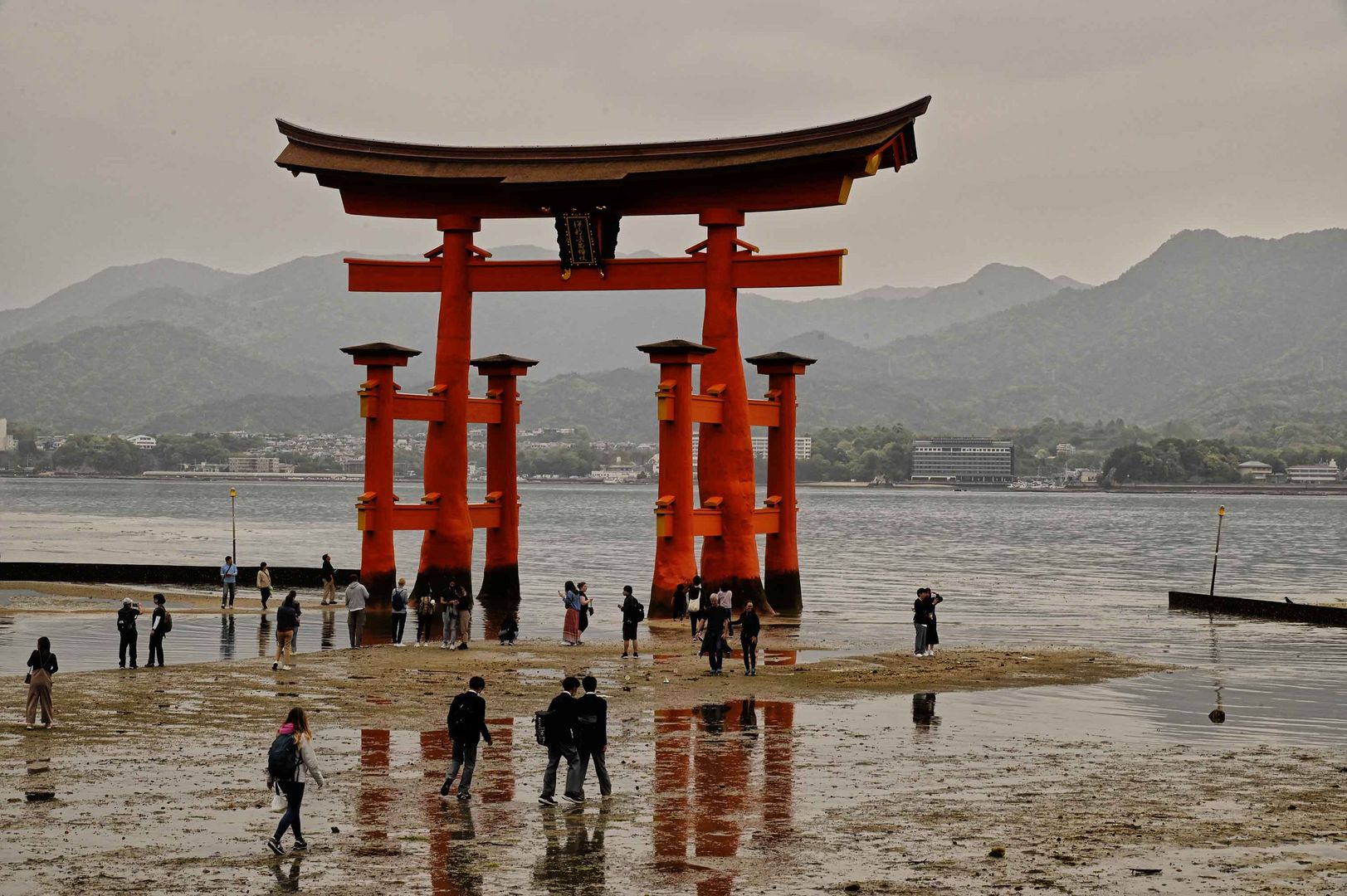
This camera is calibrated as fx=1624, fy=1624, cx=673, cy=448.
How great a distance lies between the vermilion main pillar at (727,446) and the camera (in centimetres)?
3994

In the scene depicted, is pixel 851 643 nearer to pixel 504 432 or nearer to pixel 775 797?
pixel 504 432

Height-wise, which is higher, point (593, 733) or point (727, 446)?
point (727, 446)

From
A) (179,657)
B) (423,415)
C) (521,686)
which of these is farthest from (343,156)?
(521,686)

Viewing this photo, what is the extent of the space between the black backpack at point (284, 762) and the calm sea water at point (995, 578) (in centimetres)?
1316

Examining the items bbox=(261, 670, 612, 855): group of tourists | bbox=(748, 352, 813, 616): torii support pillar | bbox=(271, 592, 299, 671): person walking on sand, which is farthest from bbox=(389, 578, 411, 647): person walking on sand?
bbox=(261, 670, 612, 855): group of tourists

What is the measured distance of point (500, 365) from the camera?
151ft

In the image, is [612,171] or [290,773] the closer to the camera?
[290,773]

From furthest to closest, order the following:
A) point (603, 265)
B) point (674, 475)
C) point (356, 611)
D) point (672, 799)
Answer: point (603, 265) → point (674, 475) → point (356, 611) → point (672, 799)

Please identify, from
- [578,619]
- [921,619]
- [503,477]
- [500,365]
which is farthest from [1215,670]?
[500,365]

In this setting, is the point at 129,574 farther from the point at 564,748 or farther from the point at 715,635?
the point at 564,748

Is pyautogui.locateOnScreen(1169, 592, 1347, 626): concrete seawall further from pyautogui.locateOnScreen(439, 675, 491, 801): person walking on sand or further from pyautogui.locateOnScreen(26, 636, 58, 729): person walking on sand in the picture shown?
pyautogui.locateOnScreen(26, 636, 58, 729): person walking on sand

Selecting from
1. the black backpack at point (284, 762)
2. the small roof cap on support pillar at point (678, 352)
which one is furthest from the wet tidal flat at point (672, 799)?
the small roof cap on support pillar at point (678, 352)

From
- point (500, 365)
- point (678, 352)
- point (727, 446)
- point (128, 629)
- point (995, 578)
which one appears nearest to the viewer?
point (128, 629)

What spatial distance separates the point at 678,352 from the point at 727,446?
10.8 feet
